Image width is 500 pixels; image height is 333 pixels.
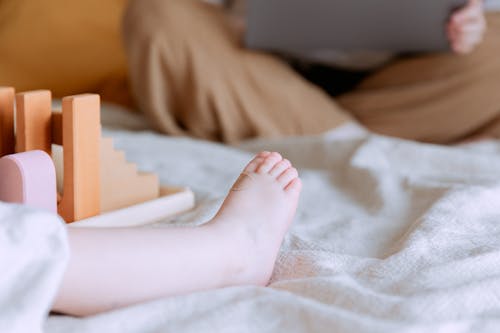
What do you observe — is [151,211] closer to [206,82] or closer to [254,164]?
[254,164]

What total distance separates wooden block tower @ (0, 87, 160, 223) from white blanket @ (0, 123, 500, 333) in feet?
0.43

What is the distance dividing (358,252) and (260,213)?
14cm

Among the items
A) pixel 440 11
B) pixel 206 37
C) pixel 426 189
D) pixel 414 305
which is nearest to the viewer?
pixel 414 305

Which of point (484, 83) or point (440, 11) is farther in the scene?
point (484, 83)

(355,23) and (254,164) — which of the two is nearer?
(254,164)

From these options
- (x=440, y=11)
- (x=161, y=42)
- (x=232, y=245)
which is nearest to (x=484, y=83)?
(x=440, y=11)

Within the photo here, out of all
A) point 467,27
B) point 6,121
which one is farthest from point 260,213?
point 467,27

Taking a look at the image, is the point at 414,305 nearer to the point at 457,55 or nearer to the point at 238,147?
the point at 238,147

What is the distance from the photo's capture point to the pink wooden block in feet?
2.12

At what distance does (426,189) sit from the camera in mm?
922

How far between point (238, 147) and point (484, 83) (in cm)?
53

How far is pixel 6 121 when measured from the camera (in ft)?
2.51

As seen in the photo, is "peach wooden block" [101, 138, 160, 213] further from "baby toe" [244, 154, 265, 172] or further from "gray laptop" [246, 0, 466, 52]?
"gray laptop" [246, 0, 466, 52]

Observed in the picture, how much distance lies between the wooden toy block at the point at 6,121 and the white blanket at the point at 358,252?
8.5 inches
